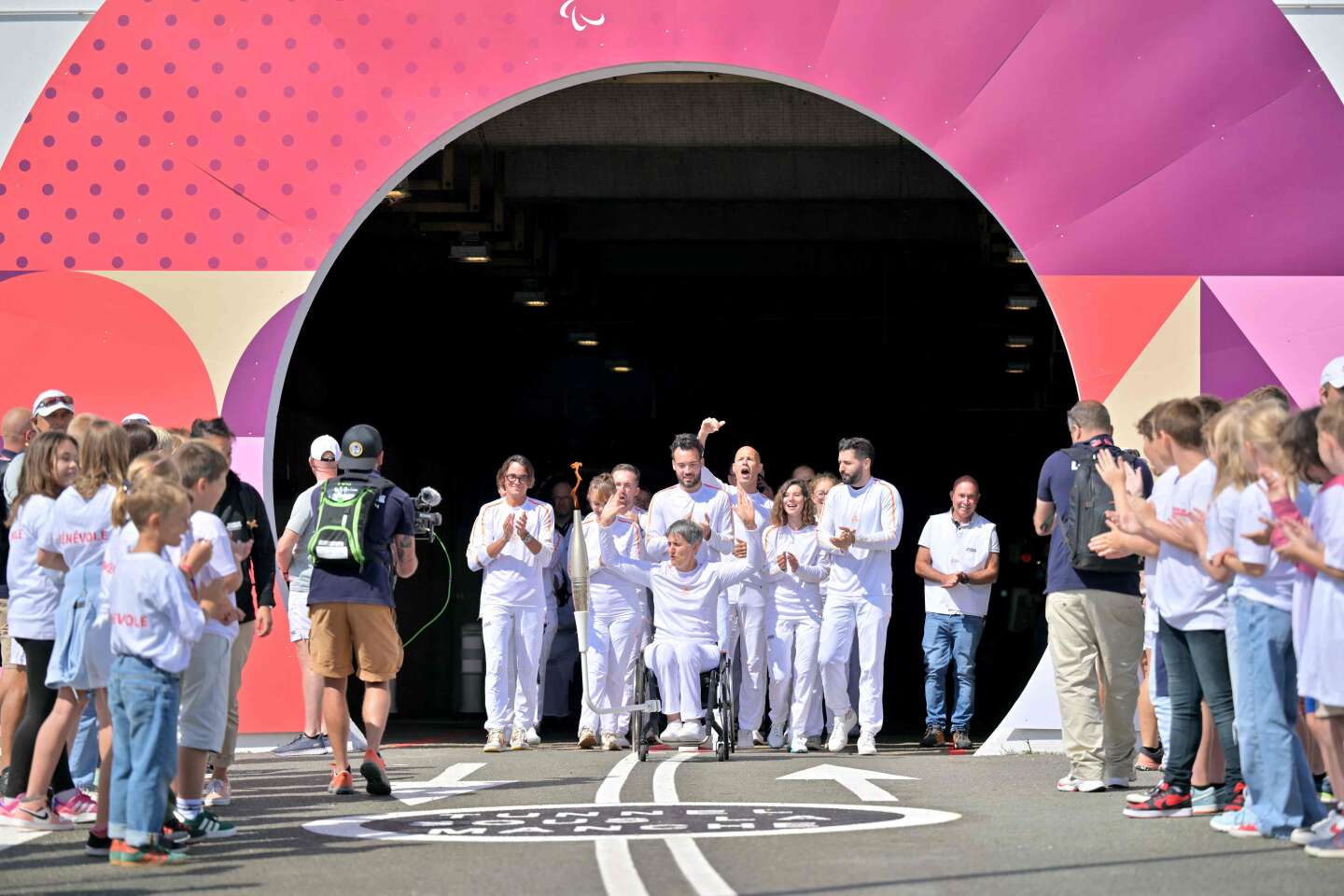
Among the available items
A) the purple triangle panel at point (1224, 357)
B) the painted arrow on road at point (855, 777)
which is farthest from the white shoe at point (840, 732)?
the purple triangle panel at point (1224, 357)

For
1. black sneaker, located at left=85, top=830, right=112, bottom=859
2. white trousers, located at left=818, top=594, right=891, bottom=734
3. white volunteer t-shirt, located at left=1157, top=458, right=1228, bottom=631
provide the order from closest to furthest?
1. black sneaker, located at left=85, top=830, right=112, bottom=859
2. white volunteer t-shirt, located at left=1157, top=458, right=1228, bottom=631
3. white trousers, located at left=818, top=594, right=891, bottom=734

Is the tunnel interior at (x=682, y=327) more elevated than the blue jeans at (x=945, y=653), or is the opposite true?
the tunnel interior at (x=682, y=327)

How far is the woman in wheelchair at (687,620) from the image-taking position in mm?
11039

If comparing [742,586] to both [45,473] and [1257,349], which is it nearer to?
[1257,349]

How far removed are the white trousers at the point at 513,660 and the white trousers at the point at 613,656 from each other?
0.48 meters

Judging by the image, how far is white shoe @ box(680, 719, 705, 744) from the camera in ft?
35.8

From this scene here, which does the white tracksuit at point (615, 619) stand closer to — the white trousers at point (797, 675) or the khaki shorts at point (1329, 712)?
the white trousers at point (797, 675)

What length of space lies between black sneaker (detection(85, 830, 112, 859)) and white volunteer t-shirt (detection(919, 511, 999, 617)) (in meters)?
7.37

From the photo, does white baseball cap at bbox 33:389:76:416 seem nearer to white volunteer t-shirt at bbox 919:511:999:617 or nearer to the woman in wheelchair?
the woman in wheelchair

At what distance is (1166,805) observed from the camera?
7973mm

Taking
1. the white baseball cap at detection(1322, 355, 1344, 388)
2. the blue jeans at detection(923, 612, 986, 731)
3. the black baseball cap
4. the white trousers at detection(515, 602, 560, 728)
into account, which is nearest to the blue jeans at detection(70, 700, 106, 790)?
the black baseball cap

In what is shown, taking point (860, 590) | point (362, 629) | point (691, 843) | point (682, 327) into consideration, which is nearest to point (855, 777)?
point (860, 590)

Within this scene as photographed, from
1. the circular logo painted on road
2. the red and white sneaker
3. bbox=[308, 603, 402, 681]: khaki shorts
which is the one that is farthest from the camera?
bbox=[308, 603, 402, 681]: khaki shorts

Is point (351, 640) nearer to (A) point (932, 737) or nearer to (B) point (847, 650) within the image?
(B) point (847, 650)
